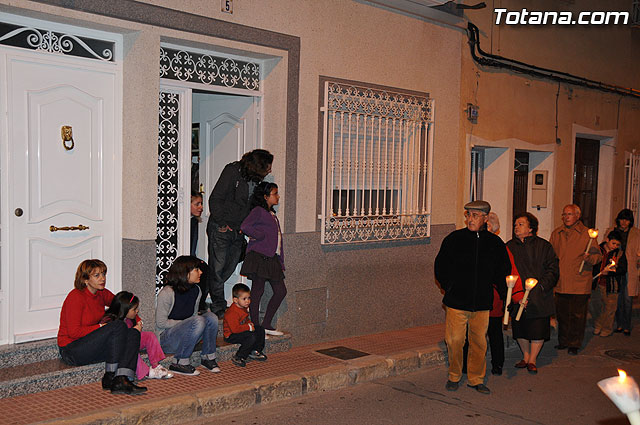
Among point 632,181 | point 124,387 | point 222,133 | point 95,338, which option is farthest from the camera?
point 632,181

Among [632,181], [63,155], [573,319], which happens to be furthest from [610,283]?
[63,155]

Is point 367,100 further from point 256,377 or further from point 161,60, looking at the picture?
point 256,377

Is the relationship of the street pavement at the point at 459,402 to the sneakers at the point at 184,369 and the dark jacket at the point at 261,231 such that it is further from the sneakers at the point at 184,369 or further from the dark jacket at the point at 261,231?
the dark jacket at the point at 261,231

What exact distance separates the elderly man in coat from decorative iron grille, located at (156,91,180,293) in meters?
5.00

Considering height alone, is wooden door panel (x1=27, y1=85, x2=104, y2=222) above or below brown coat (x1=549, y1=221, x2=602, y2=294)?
above

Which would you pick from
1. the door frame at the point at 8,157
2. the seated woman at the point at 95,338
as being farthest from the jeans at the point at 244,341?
the door frame at the point at 8,157

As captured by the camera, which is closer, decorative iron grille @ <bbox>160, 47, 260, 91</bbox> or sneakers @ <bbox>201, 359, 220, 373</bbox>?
sneakers @ <bbox>201, 359, 220, 373</bbox>

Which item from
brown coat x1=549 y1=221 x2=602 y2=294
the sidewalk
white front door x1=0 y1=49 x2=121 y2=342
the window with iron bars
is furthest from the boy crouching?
brown coat x1=549 y1=221 x2=602 y2=294

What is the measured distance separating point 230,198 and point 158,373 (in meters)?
2.20

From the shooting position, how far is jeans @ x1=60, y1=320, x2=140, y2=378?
605 centimetres

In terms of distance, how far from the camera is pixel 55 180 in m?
6.68

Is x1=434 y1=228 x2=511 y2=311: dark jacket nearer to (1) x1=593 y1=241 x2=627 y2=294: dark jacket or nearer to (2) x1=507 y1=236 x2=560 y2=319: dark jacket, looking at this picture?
(2) x1=507 y1=236 x2=560 y2=319: dark jacket

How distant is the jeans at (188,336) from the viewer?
263 inches
